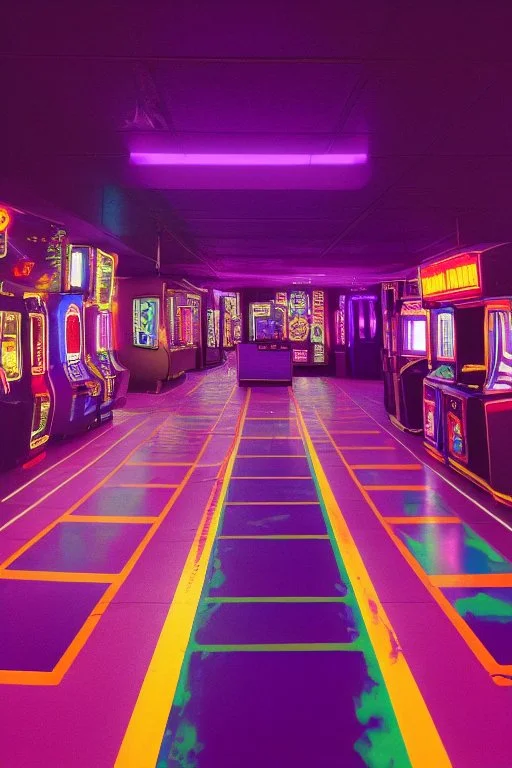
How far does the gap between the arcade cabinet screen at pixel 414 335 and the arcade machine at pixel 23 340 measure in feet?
14.5

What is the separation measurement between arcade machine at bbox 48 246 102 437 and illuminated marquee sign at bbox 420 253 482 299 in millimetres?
3905

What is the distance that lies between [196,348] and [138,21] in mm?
14417

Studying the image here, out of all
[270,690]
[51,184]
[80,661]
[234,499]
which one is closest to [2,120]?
[51,184]

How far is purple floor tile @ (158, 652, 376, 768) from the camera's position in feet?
5.53

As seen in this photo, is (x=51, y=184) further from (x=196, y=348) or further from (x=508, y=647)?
(x=196, y=348)

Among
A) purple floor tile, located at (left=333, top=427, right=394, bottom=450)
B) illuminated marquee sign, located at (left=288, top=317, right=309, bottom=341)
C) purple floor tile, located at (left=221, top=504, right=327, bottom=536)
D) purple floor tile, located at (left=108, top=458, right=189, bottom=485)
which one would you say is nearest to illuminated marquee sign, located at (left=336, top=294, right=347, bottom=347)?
illuminated marquee sign, located at (left=288, top=317, right=309, bottom=341)

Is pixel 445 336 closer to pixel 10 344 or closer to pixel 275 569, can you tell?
pixel 275 569

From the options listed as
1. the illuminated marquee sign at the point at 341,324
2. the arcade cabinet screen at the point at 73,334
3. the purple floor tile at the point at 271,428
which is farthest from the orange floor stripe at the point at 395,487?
the illuminated marquee sign at the point at 341,324

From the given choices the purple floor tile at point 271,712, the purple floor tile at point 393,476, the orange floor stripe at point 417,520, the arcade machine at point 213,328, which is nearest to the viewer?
the purple floor tile at point 271,712

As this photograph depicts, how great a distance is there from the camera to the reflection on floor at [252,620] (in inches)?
69.3

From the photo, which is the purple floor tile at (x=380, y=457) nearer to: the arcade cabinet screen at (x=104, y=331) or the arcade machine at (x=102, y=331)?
the arcade machine at (x=102, y=331)

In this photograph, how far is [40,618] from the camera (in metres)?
2.50

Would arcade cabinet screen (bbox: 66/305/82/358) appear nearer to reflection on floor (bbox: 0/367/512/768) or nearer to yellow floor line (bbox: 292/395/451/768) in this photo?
Answer: reflection on floor (bbox: 0/367/512/768)

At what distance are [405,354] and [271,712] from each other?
602 cm
